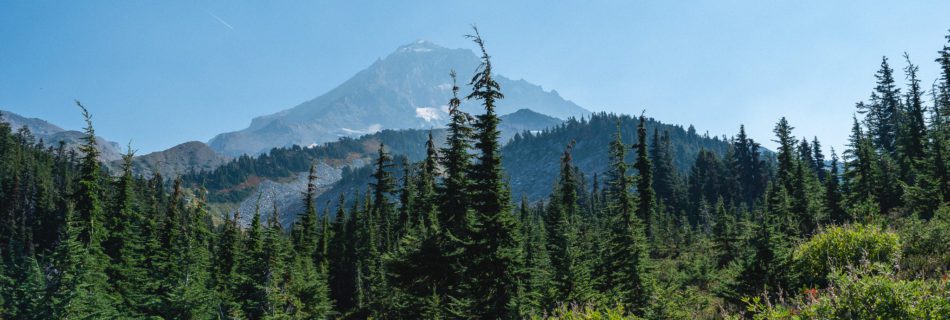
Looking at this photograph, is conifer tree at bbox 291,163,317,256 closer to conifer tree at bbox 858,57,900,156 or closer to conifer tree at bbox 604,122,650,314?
conifer tree at bbox 604,122,650,314

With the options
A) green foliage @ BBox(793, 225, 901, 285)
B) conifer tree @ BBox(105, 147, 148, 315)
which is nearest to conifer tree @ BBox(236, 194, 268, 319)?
conifer tree @ BBox(105, 147, 148, 315)

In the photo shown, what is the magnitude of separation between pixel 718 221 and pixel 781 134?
2255 cm

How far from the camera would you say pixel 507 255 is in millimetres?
20172

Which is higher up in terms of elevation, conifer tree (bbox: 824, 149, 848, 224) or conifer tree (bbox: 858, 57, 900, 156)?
conifer tree (bbox: 858, 57, 900, 156)

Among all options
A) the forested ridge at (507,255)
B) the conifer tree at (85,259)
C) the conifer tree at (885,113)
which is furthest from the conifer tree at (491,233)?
the conifer tree at (885,113)

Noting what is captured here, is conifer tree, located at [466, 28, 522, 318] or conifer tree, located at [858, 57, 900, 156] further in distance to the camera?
conifer tree, located at [858, 57, 900, 156]

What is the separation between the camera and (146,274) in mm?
40375

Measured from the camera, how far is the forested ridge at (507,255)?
1392 centimetres

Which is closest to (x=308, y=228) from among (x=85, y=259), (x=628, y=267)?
(x=85, y=259)

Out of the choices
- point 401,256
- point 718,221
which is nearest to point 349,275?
point 401,256

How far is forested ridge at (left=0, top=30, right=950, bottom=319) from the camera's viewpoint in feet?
45.7

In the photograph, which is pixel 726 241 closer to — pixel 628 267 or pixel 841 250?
pixel 628 267

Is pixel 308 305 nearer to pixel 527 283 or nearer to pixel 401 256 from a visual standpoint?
pixel 401 256

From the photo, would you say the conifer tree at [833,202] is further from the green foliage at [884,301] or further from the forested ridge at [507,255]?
the green foliage at [884,301]
